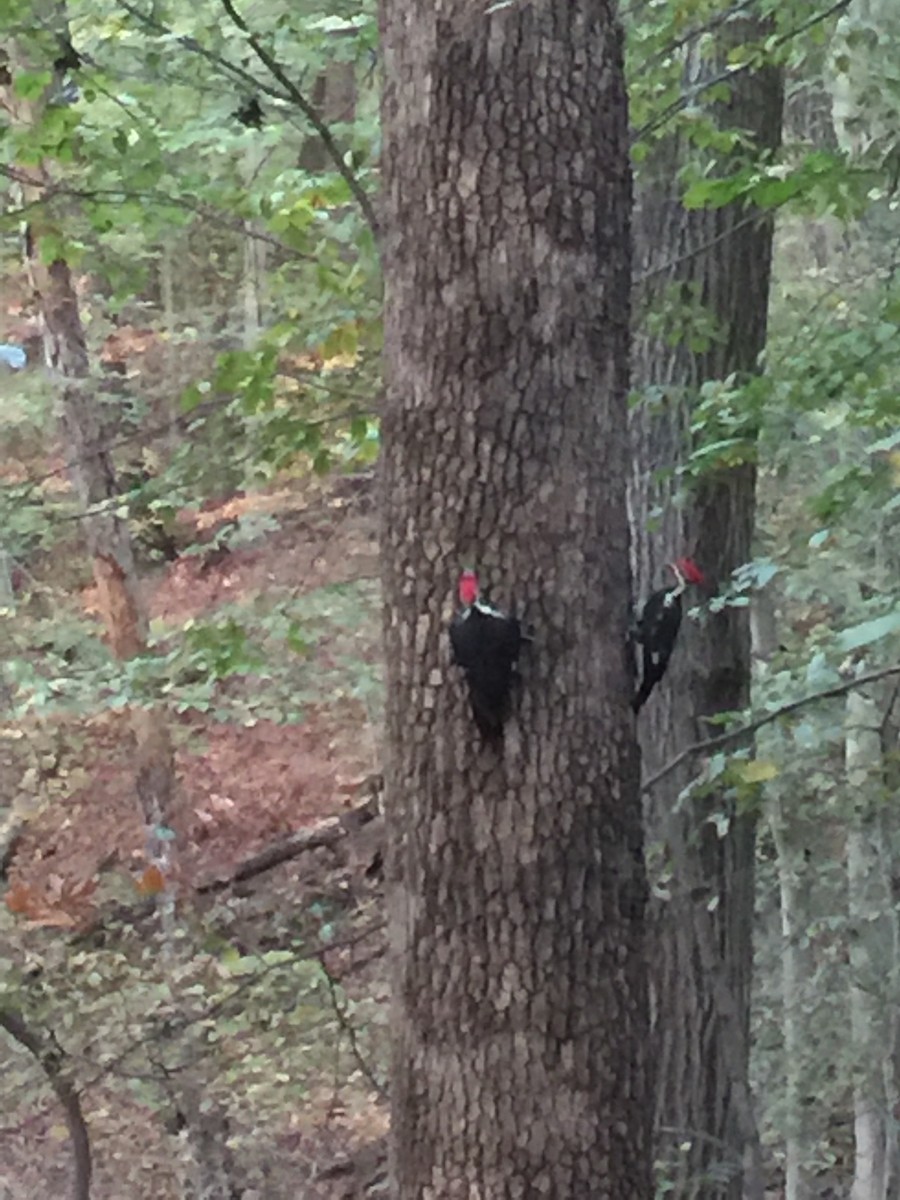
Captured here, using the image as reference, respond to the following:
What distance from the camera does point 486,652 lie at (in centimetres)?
220

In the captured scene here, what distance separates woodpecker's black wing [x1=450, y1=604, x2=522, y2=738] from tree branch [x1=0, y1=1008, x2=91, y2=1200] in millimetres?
3409

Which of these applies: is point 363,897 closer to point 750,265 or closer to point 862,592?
point 862,592

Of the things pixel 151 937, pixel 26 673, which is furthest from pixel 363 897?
pixel 26 673

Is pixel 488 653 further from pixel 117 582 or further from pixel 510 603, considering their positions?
pixel 117 582

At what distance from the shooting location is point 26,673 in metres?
5.35

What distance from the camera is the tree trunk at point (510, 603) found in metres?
2.23

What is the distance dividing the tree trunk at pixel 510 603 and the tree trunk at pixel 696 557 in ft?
6.16

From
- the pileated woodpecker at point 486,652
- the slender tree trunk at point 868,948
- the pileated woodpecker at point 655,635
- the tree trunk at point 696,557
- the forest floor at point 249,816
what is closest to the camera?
the pileated woodpecker at point 486,652

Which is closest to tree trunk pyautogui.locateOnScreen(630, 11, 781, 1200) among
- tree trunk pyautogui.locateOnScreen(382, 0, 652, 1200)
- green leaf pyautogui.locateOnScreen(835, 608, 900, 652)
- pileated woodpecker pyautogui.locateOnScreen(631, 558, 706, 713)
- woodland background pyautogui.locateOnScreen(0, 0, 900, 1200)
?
woodland background pyautogui.locateOnScreen(0, 0, 900, 1200)

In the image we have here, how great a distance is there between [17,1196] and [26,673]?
14.0 feet

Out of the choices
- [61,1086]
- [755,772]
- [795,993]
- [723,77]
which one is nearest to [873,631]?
[755,772]

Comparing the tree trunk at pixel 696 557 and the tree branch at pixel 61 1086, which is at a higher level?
the tree trunk at pixel 696 557

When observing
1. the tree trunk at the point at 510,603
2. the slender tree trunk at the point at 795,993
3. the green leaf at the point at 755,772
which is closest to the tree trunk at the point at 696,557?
the green leaf at the point at 755,772

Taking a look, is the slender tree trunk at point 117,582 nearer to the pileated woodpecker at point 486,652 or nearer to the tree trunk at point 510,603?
the tree trunk at point 510,603
